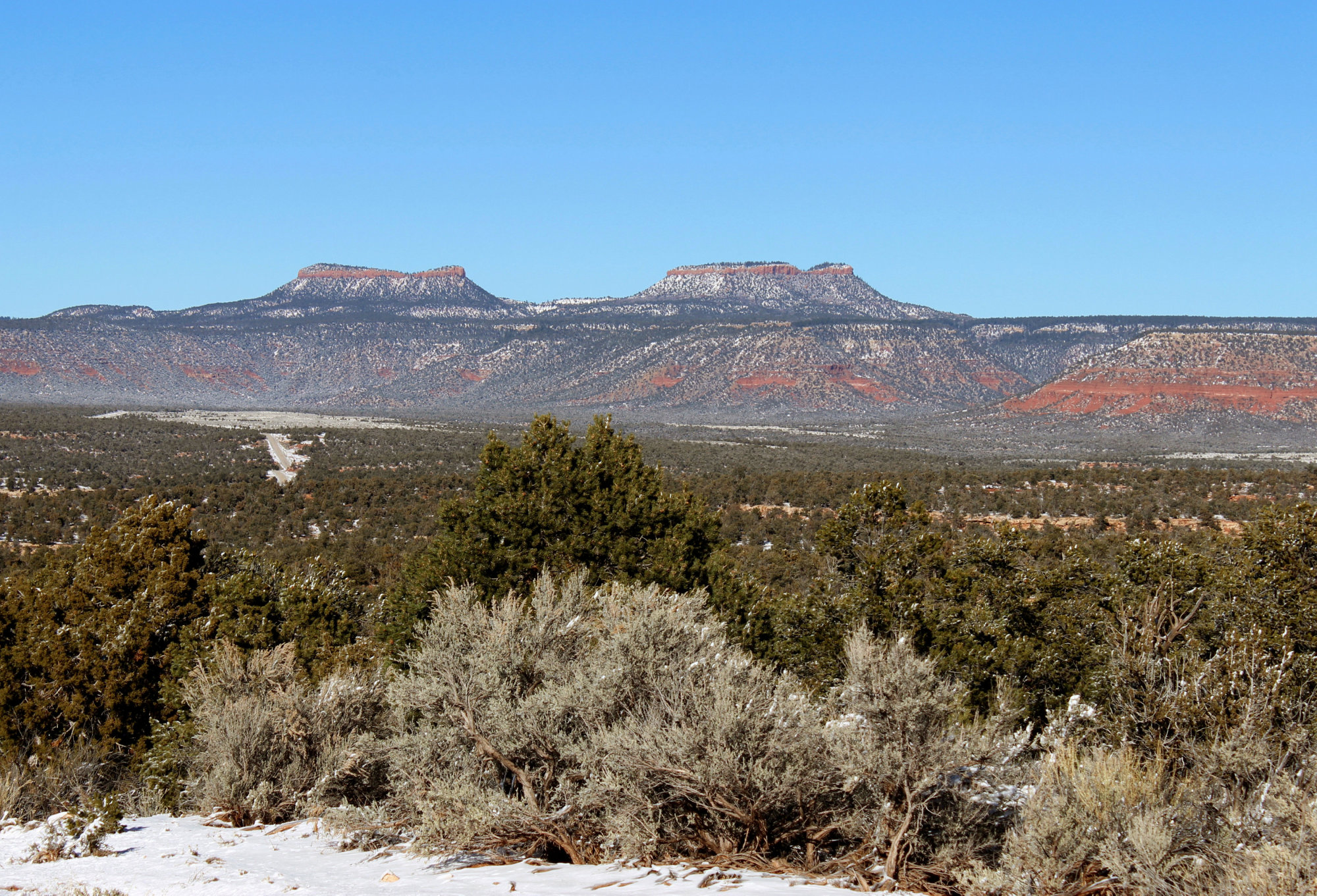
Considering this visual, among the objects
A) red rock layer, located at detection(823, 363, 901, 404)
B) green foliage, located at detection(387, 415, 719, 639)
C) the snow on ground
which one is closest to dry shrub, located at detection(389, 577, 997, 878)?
the snow on ground

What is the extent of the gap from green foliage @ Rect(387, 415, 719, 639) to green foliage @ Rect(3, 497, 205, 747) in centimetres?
354

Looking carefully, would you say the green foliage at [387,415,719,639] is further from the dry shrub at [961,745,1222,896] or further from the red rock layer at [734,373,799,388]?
the red rock layer at [734,373,799,388]

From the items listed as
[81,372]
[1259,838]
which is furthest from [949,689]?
[81,372]

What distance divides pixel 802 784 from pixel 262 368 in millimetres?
196995

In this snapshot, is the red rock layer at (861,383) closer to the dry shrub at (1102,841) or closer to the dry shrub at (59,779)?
the dry shrub at (59,779)

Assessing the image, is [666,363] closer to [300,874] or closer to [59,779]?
[59,779]

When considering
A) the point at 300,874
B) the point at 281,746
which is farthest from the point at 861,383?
the point at 300,874

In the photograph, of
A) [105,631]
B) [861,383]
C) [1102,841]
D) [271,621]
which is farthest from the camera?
[861,383]

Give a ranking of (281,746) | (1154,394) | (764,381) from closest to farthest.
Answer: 1. (281,746)
2. (1154,394)
3. (764,381)

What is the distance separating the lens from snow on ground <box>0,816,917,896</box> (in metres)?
6.82

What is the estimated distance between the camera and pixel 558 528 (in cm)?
1630

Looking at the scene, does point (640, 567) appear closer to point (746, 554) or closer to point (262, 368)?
point (746, 554)

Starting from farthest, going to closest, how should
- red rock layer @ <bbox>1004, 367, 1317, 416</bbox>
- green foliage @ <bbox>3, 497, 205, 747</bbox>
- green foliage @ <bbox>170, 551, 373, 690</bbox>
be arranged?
red rock layer @ <bbox>1004, 367, 1317, 416</bbox>, green foliage @ <bbox>3, 497, 205, 747</bbox>, green foliage @ <bbox>170, 551, 373, 690</bbox>

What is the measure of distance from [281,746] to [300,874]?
2.43 m
